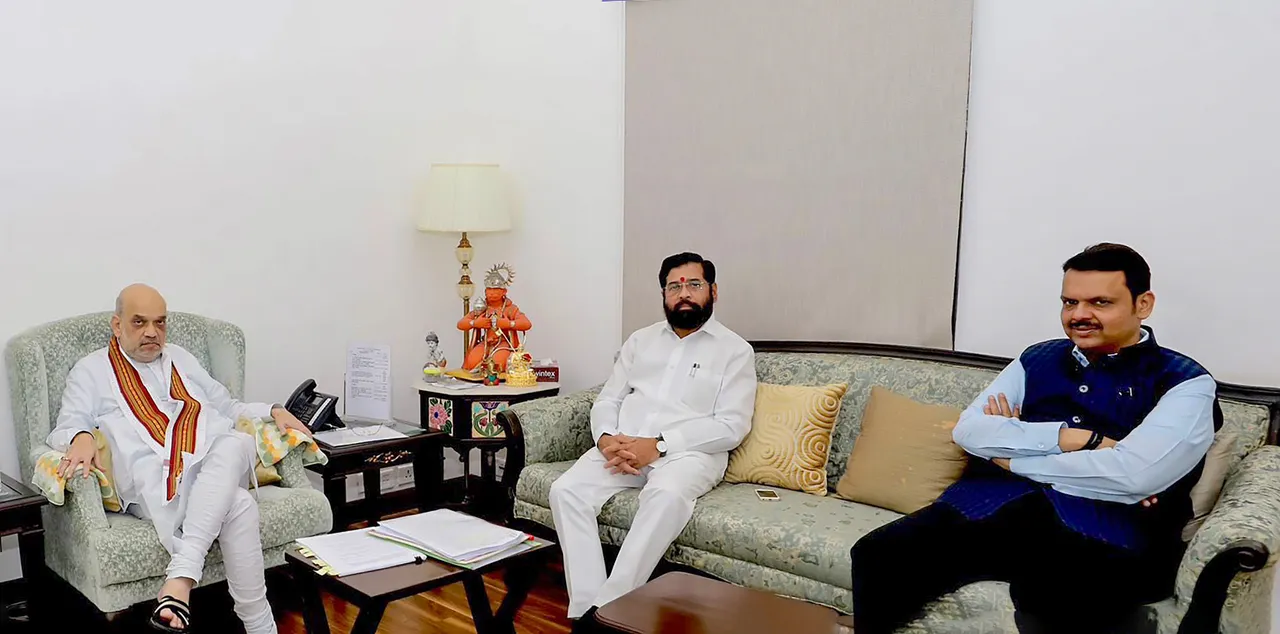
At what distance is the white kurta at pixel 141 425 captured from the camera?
3018 mm

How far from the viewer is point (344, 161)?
4.33 m

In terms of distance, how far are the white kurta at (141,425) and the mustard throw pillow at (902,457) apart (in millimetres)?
1991

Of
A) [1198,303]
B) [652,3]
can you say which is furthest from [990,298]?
[652,3]

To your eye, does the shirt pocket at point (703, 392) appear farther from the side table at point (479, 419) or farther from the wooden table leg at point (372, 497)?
the wooden table leg at point (372, 497)

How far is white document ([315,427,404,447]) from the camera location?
3.71 metres

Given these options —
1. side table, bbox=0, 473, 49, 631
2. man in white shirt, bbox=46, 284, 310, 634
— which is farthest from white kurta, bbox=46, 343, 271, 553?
side table, bbox=0, 473, 49, 631

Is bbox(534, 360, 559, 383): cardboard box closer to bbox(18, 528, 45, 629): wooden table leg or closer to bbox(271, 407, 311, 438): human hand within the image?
bbox(271, 407, 311, 438): human hand

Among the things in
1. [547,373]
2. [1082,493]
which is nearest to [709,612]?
[1082,493]

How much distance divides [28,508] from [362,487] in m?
1.76

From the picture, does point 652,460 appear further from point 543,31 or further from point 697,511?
point 543,31

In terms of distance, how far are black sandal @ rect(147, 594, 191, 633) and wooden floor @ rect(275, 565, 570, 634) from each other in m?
0.49

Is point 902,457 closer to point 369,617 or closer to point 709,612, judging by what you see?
point 709,612

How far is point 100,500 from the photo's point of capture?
2963mm

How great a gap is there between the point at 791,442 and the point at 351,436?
166 cm
